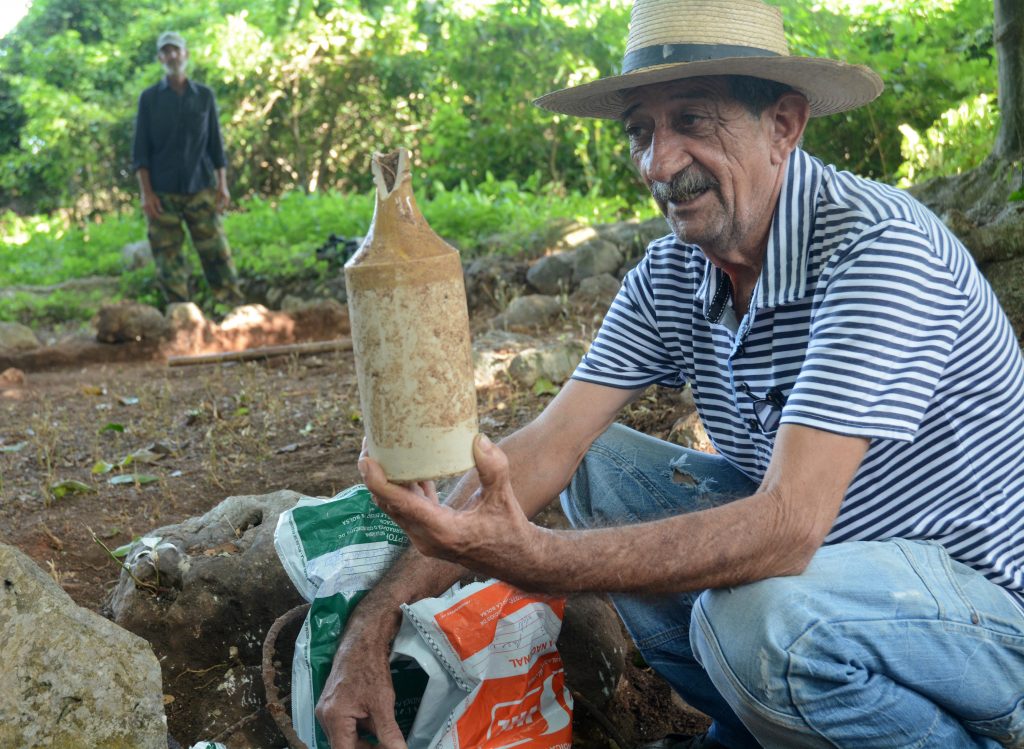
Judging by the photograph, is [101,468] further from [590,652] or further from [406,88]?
[406,88]

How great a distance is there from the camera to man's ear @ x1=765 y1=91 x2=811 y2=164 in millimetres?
2209

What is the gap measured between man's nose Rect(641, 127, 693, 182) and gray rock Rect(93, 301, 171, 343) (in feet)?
19.9

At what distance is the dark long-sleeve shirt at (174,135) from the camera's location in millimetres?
8273

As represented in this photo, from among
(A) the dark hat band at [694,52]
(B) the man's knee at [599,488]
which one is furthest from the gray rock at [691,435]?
(A) the dark hat band at [694,52]

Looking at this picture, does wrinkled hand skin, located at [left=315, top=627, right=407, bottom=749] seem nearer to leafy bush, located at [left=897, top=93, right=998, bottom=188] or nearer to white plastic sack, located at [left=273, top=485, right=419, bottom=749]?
white plastic sack, located at [left=273, top=485, right=419, bottom=749]

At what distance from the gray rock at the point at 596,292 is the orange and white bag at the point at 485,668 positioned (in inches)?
179

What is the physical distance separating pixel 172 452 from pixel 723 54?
3247 mm

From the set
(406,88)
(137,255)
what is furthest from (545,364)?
(406,88)

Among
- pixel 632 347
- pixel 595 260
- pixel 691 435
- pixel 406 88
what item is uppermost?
pixel 406 88

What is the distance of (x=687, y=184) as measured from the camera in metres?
2.17

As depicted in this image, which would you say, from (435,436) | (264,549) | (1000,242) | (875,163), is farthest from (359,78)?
(435,436)

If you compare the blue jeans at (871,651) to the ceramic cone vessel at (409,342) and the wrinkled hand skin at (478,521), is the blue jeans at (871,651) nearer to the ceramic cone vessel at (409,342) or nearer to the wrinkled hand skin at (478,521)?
the wrinkled hand skin at (478,521)

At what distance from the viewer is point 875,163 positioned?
7414mm

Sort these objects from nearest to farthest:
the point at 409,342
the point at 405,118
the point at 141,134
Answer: the point at 409,342, the point at 141,134, the point at 405,118
